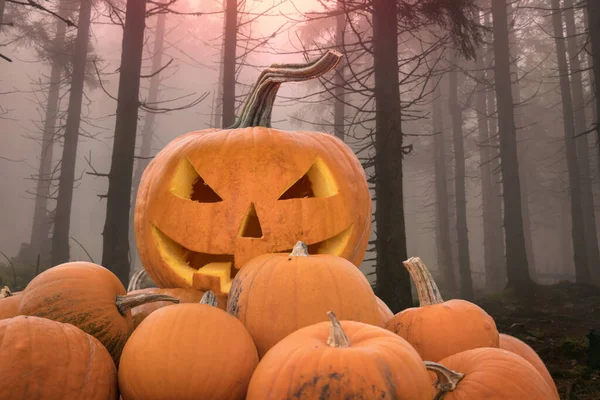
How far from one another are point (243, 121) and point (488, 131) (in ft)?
77.0

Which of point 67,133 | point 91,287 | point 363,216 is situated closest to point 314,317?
point 91,287

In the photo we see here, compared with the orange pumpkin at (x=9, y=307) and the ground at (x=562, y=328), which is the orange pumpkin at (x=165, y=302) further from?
the ground at (x=562, y=328)

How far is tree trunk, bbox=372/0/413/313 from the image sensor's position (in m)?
5.39

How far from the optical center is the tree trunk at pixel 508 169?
1285 centimetres

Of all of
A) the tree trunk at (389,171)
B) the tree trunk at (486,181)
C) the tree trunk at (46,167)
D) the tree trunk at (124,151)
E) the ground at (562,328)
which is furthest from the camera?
the tree trunk at (486,181)

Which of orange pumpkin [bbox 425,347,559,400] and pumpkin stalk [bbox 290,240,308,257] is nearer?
orange pumpkin [bbox 425,347,559,400]

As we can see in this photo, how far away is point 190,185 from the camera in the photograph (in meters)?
2.50

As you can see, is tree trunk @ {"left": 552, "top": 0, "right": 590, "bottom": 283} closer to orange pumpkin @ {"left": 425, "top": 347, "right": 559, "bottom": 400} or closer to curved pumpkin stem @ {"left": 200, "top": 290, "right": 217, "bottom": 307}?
orange pumpkin @ {"left": 425, "top": 347, "right": 559, "bottom": 400}

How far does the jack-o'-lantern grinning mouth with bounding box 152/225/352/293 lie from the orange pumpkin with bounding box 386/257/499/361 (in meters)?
0.59

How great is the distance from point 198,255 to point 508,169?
1303 centimetres

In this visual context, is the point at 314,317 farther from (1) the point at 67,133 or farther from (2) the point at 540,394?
(1) the point at 67,133

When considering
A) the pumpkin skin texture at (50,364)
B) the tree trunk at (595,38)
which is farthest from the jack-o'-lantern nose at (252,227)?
the tree trunk at (595,38)

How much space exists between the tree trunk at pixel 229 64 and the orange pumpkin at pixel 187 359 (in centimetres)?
932

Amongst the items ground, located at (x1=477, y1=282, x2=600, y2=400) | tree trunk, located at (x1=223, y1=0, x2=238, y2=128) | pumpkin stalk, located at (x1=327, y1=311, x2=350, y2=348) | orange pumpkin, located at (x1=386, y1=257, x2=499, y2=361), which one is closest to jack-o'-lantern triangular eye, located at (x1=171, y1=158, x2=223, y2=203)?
orange pumpkin, located at (x1=386, y1=257, x2=499, y2=361)
